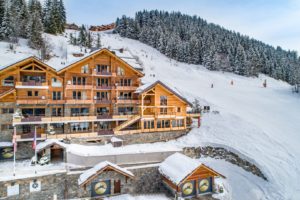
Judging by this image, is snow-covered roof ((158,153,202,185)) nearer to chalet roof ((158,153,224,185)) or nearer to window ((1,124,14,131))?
chalet roof ((158,153,224,185))

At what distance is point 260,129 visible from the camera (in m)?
29.6

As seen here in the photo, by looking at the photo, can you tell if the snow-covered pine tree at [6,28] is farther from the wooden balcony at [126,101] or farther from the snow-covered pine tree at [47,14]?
the wooden balcony at [126,101]

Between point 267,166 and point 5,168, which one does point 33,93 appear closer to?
point 5,168

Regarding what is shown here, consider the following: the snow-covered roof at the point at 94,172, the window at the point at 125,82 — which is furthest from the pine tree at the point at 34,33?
the snow-covered roof at the point at 94,172

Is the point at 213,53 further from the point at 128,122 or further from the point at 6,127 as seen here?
the point at 6,127

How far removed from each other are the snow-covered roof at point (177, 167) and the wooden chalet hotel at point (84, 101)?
7680 mm

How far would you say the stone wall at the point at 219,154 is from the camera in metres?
24.2

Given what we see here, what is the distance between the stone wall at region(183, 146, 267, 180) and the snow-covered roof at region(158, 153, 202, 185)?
4.58 m

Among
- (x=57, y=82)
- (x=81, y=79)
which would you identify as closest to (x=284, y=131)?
(x=81, y=79)

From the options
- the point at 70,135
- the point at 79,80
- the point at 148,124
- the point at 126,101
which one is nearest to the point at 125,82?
the point at 126,101

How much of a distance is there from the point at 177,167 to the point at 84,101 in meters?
15.5

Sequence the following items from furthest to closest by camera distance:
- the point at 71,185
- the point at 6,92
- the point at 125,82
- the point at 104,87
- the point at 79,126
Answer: the point at 125,82 < the point at 104,87 < the point at 79,126 < the point at 6,92 < the point at 71,185

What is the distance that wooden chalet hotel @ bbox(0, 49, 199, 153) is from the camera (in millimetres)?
26000

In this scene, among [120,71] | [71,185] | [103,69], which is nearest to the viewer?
[71,185]
